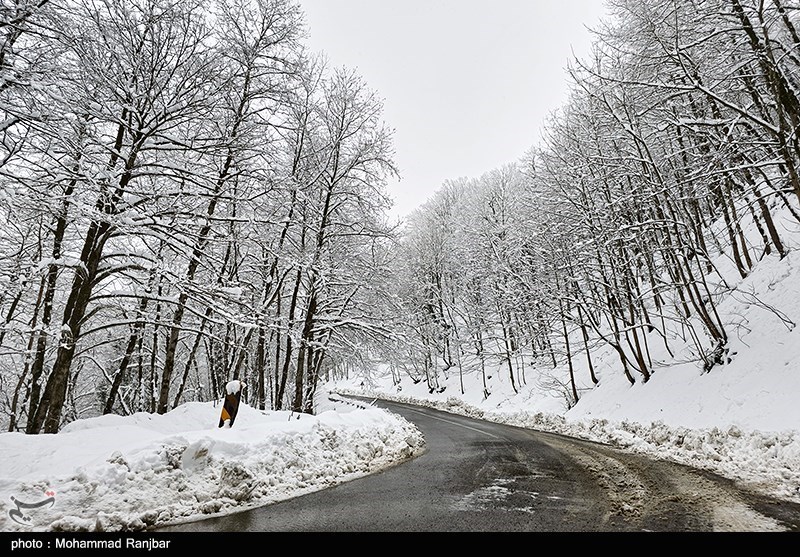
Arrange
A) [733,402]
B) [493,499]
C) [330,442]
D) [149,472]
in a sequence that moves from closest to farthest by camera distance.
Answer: [149,472] < [493,499] < [330,442] < [733,402]

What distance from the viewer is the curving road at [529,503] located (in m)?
4.16

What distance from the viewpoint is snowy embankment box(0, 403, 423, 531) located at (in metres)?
4.24

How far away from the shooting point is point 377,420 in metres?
11.5

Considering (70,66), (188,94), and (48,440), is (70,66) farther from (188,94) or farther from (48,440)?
(48,440)

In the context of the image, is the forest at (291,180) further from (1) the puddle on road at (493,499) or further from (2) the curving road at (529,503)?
(1) the puddle on road at (493,499)

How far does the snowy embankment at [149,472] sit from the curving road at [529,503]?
45 cm

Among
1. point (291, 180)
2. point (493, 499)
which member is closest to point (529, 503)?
point (493, 499)

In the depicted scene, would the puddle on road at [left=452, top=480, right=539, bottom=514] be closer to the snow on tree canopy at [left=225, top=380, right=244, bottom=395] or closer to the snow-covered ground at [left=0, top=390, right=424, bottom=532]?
the snow-covered ground at [left=0, top=390, right=424, bottom=532]

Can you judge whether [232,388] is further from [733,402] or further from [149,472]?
[733,402]

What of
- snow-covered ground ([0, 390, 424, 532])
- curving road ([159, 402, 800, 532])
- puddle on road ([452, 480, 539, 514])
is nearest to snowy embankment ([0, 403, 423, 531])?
snow-covered ground ([0, 390, 424, 532])

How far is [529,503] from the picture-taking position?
496 cm

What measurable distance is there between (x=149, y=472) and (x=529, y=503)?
4503 mm

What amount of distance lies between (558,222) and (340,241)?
857cm

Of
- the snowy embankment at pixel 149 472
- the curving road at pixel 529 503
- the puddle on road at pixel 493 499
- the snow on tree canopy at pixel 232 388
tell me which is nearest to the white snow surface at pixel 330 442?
the snowy embankment at pixel 149 472
